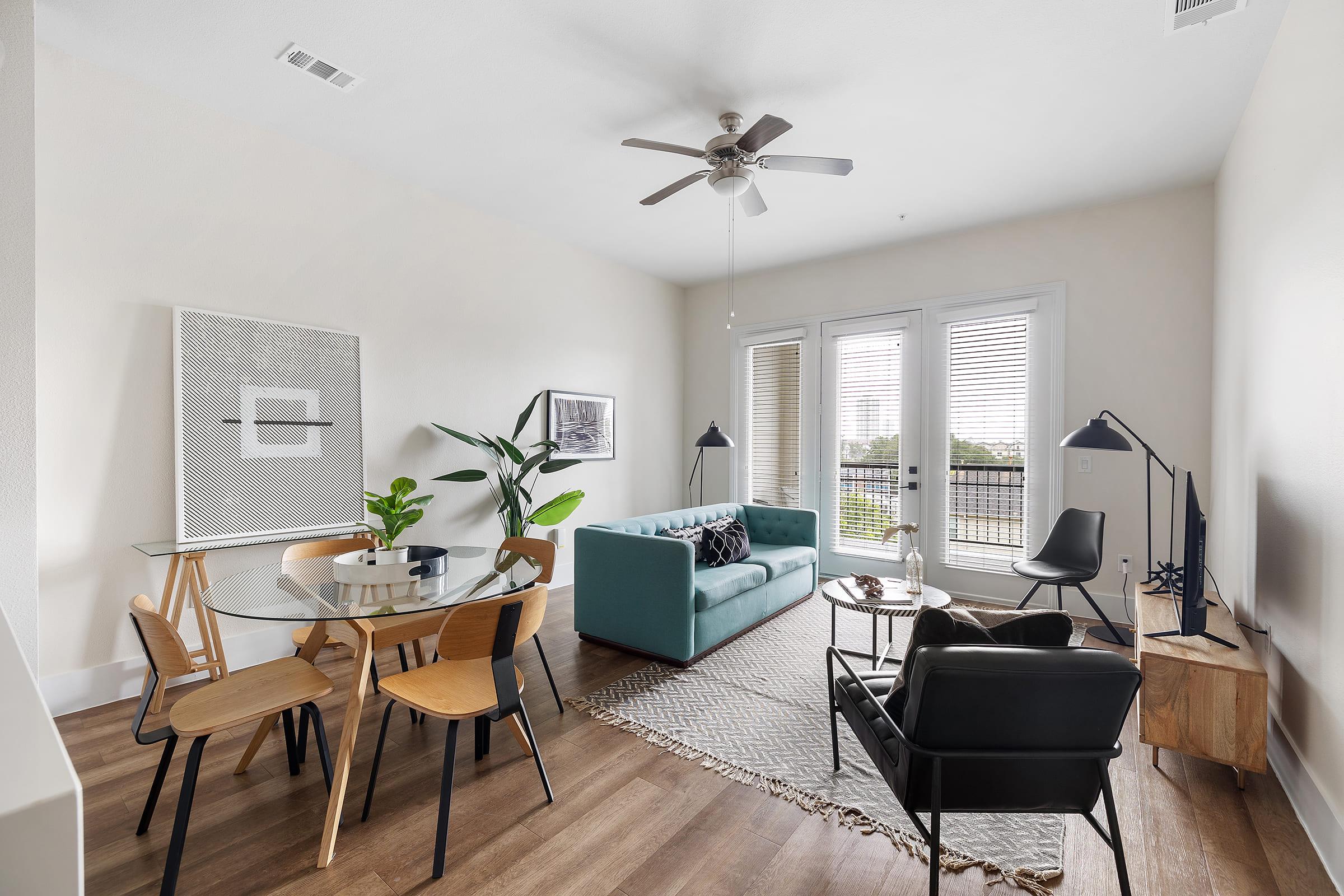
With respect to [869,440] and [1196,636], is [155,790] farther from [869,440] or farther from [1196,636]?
[869,440]

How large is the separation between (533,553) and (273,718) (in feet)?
3.99

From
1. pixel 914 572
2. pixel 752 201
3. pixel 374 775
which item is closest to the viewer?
pixel 374 775

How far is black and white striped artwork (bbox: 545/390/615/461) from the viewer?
200 inches

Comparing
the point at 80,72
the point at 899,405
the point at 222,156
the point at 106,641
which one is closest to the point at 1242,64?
the point at 899,405

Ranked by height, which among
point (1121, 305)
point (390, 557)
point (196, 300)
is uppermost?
point (1121, 305)

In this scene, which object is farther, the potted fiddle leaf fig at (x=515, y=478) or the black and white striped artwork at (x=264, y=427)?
the potted fiddle leaf fig at (x=515, y=478)

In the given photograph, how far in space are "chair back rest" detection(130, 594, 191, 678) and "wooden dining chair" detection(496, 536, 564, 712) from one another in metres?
1.23

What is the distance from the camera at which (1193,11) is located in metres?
2.34

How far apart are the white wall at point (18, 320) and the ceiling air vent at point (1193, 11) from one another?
445 cm

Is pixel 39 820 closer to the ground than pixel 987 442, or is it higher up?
closer to the ground

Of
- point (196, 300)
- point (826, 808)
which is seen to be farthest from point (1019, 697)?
point (196, 300)

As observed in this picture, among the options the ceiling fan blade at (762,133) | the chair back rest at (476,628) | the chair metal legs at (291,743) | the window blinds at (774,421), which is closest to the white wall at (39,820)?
the chair back rest at (476,628)

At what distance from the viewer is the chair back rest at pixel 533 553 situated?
2.74 m

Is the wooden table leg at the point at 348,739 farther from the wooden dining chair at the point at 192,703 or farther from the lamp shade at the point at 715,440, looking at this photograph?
the lamp shade at the point at 715,440
